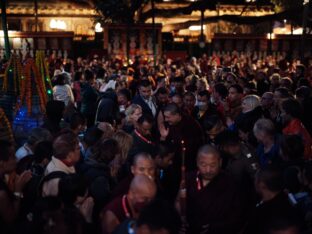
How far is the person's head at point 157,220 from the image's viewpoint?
349 centimetres

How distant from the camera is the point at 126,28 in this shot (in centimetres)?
2716

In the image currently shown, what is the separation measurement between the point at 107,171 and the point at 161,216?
1.90 metres

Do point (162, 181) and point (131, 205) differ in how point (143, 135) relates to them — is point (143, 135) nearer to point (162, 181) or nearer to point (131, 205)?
point (162, 181)

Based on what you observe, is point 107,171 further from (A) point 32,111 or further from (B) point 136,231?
(A) point 32,111

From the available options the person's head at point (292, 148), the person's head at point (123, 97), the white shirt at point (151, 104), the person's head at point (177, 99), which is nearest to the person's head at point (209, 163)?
the person's head at point (292, 148)

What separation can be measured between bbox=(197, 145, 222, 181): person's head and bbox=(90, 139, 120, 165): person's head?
3.47 feet

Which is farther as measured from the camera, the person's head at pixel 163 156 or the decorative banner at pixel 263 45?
the decorative banner at pixel 263 45

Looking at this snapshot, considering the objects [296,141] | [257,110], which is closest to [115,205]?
[296,141]

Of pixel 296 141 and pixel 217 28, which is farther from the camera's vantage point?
pixel 217 28

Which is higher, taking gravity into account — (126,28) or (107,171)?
(126,28)

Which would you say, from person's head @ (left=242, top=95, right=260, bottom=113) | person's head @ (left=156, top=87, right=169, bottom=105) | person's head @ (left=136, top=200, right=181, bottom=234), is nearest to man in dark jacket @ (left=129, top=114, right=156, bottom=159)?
person's head @ (left=242, top=95, right=260, bottom=113)

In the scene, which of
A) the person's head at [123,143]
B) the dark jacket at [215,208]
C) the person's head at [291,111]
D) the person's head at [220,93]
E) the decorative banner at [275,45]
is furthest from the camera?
the decorative banner at [275,45]

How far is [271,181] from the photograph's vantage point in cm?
444

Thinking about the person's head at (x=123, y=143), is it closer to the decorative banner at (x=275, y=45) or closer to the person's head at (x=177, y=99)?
the person's head at (x=177, y=99)
